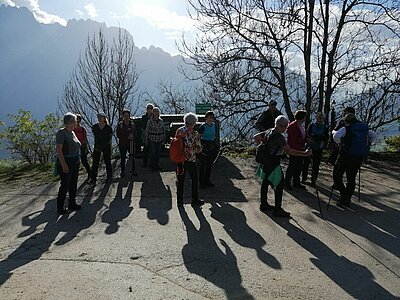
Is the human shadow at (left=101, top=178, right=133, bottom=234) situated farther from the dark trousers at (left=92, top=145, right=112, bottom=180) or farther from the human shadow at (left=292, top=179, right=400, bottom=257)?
the human shadow at (left=292, top=179, right=400, bottom=257)

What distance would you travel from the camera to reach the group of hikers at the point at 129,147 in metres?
6.48

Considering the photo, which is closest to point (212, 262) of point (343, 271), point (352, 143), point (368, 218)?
point (343, 271)

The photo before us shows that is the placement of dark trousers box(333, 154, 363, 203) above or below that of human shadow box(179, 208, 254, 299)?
above

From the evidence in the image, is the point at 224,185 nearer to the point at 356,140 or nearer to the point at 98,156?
the point at 98,156

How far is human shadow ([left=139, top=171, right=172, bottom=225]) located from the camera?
660 cm

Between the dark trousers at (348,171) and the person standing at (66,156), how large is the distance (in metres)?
4.58

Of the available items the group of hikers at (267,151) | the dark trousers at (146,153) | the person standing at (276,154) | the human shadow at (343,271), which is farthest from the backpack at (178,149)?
the dark trousers at (146,153)

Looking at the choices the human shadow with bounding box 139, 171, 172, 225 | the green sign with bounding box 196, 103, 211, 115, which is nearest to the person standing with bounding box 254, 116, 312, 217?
the human shadow with bounding box 139, 171, 172, 225

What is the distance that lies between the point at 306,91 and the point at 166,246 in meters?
11.2

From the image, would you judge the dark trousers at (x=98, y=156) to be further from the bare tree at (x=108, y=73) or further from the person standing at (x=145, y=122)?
the bare tree at (x=108, y=73)

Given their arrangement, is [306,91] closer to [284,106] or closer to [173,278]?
[284,106]

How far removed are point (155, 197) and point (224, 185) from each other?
1743 mm

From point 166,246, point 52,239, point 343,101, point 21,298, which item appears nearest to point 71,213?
point 52,239

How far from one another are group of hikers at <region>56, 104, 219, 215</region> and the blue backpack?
2.55m
